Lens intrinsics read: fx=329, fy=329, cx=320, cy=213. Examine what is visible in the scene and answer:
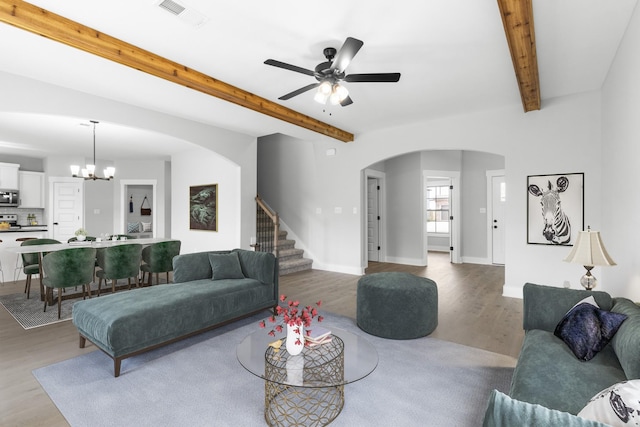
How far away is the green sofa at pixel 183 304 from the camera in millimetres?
2664

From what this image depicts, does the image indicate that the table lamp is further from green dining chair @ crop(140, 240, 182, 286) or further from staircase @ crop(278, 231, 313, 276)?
green dining chair @ crop(140, 240, 182, 286)

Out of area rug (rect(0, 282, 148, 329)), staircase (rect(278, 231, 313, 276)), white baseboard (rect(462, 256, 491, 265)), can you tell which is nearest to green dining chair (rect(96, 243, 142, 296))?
area rug (rect(0, 282, 148, 329))

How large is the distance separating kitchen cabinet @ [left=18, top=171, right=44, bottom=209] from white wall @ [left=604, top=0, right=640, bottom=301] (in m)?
10.4

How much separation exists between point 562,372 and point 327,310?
2.81m

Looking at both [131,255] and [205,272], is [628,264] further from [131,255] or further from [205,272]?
[131,255]

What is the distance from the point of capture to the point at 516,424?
94 cm

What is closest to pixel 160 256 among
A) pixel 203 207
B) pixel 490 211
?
pixel 203 207

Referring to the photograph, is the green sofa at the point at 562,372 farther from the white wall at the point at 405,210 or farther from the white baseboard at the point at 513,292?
the white wall at the point at 405,210

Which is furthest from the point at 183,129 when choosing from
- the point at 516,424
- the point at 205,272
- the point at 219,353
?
the point at 516,424

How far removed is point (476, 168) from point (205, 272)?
6.77 metres

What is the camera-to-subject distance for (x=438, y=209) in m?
10.1

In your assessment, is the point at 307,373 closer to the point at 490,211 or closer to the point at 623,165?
the point at 623,165

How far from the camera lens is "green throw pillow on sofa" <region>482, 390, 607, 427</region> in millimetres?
879

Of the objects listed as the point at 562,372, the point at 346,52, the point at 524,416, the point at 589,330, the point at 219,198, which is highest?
the point at 346,52
